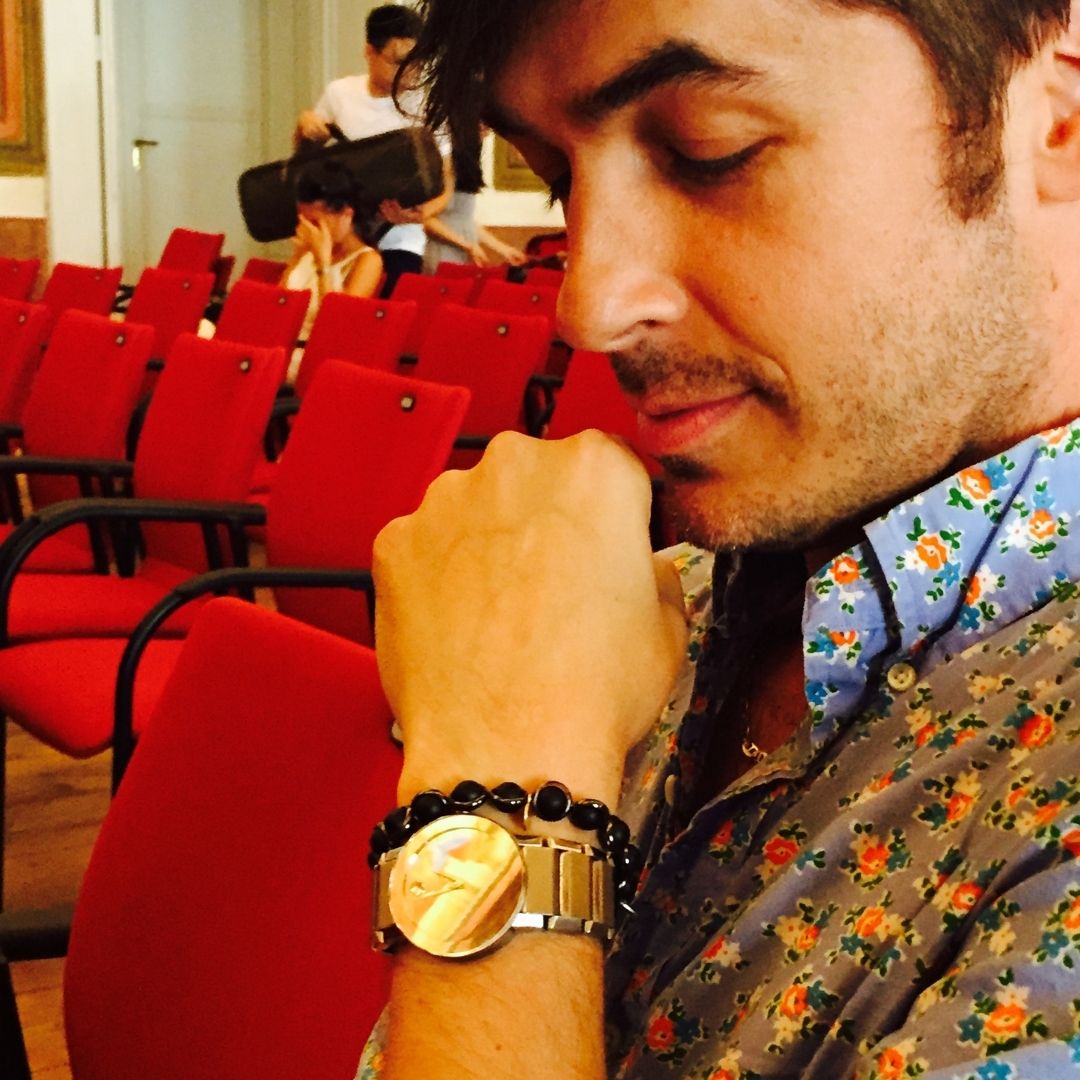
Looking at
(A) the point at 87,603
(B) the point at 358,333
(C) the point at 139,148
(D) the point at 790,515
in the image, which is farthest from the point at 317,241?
(C) the point at 139,148

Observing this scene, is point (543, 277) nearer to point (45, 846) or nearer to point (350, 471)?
point (350, 471)

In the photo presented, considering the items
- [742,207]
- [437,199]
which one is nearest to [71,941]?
[742,207]

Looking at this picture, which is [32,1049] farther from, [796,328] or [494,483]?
[796,328]

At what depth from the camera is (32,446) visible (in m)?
3.33

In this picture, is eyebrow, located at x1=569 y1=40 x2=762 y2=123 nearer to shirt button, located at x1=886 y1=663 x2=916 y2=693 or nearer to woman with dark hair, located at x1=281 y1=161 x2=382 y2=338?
shirt button, located at x1=886 y1=663 x2=916 y2=693

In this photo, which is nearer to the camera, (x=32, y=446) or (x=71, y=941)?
(x=71, y=941)

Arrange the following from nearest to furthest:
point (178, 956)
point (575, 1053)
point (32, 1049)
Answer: point (575, 1053), point (178, 956), point (32, 1049)

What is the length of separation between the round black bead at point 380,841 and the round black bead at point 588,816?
0.40 ft

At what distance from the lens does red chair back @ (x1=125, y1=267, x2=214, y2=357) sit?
5055 millimetres

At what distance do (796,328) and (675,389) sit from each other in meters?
0.09

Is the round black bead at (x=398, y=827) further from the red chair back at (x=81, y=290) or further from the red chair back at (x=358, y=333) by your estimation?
the red chair back at (x=81, y=290)

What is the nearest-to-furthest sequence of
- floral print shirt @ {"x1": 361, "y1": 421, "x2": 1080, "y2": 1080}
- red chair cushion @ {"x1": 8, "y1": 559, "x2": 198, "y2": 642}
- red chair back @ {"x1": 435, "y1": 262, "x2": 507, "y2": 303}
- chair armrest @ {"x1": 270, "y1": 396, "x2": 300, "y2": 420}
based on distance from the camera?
floral print shirt @ {"x1": 361, "y1": 421, "x2": 1080, "y2": 1080}
red chair cushion @ {"x1": 8, "y1": 559, "x2": 198, "y2": 642}
chair armrest @ {"x1": 270, "y1": 396, "x2": 300, "y2": 420}
red chair back @ {"x1": 435, "y1": 262, "x2": 507, "y2": 303}

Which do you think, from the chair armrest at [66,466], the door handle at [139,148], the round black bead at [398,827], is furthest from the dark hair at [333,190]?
the door handle at [139,148]

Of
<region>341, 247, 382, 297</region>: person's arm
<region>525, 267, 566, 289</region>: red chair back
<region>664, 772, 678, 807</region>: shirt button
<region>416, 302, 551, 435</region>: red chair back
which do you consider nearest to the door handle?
<region>525, 267, 566, 289</region>: red chair back
